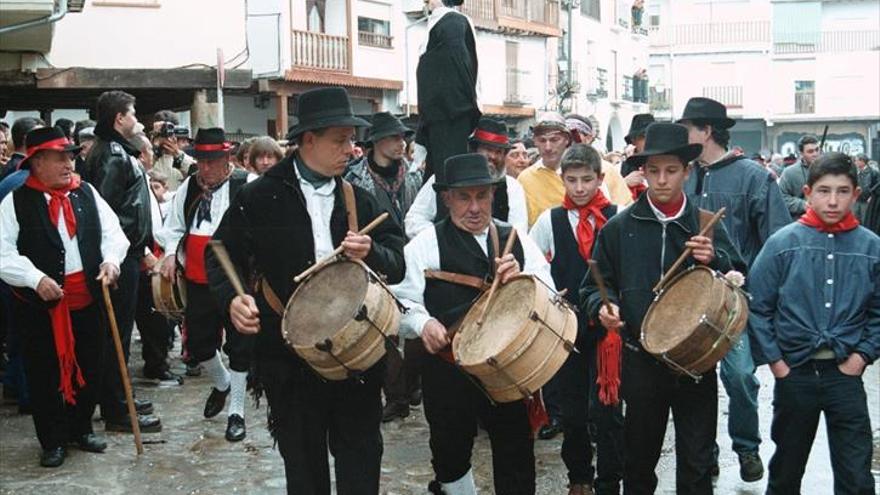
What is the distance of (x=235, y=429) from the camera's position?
8.77 metres

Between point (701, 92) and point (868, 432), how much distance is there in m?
55.5

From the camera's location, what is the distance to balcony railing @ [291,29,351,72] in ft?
99.0

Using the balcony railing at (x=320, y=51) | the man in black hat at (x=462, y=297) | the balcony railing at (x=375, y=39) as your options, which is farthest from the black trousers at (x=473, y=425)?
the balcony railing at (x=375, y=39)

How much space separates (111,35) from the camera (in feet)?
81.4

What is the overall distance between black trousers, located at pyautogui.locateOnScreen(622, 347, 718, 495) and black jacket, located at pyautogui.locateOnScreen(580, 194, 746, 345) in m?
0.20

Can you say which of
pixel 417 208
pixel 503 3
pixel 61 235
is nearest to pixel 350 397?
pixel 417 208

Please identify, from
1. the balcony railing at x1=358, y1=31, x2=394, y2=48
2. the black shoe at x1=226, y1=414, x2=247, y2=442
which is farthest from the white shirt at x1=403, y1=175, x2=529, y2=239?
the balcony railing at x1=358, y1=31, x2=394, y2=48

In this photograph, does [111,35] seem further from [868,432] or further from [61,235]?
[868,432]

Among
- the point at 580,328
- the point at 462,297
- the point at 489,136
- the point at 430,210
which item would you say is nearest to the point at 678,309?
the point at 462,297

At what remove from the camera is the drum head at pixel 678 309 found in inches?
226

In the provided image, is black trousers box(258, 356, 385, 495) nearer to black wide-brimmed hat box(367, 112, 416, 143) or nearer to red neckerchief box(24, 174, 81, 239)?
red neckerchief box(24, 174, 81, 239)

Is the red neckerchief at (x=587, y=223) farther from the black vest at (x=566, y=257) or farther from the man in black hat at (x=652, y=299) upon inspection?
the man in black hat at (x=652, y=299)

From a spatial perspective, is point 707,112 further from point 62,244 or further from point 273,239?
point 62,244

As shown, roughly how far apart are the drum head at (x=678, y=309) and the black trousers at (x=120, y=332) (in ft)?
13.8
